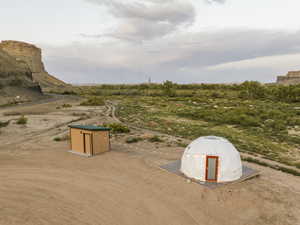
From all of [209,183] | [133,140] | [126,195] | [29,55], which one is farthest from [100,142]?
[29,55]

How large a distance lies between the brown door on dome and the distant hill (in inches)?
2278

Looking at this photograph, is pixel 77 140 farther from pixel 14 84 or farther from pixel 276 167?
pixel 14 84

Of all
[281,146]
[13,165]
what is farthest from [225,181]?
[13,165]

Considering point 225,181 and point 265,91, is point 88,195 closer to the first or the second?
point 225,181

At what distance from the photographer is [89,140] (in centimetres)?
→ 1548

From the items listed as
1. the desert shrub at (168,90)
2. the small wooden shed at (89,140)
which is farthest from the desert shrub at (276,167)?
the desert shrub at (168,90)

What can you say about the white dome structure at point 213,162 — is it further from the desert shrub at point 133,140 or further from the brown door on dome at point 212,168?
the desert shrub at point 133,140

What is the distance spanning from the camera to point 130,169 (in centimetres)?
1304

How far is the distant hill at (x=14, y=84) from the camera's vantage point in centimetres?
5788

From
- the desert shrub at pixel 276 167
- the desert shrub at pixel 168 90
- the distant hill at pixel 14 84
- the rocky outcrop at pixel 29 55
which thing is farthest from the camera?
the rocky outcrop at pixel 29 55

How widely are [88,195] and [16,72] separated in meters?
72.8

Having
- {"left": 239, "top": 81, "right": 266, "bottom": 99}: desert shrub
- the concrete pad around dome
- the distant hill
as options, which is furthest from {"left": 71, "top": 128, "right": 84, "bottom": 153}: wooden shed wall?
{"left": 239, "top": 81, "right": 266, "bottom": 99}: desert shrub

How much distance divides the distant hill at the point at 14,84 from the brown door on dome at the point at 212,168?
57868 millimetres

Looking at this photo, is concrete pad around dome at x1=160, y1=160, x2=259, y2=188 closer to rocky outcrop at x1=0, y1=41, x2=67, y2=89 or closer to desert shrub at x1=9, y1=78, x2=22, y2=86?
desert shrub at x1=9, y1=78, x2=22, y2=86
